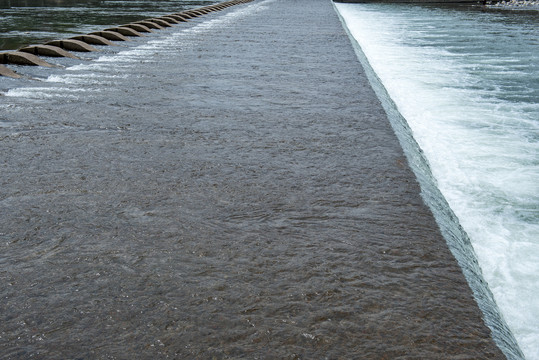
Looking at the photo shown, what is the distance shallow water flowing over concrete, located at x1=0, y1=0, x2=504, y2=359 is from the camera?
2.11 meters

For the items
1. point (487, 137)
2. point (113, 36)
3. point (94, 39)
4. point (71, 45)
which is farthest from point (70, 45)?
point (487, 137)

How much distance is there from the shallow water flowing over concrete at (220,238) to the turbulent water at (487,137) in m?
0.69

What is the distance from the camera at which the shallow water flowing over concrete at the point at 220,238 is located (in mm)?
2111

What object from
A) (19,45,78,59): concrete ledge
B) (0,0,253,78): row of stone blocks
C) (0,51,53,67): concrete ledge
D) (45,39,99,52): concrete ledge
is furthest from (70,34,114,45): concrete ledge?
(0,51,53,67): concrete ledge

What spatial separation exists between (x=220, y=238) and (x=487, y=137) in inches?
191

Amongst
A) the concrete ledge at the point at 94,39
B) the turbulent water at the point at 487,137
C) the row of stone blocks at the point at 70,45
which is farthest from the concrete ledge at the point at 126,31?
the turbulent water at the point at 487,137

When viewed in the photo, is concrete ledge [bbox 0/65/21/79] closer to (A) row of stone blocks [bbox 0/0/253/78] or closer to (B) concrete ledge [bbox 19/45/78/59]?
(A) row of stone blocks [bbox 0/0/253/78]

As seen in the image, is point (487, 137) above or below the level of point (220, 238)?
below

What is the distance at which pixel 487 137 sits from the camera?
6.73m

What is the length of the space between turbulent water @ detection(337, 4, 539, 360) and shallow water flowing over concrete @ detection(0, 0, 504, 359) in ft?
2.25

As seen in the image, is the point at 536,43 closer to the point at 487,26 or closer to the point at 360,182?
the point at 487,26

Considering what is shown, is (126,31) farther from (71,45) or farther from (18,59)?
(18,59)

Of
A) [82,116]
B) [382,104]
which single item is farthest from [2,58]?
[382,104]

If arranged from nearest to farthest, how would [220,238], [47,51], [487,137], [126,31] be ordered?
[220,238], [487,137], [47,51], [126,31]
